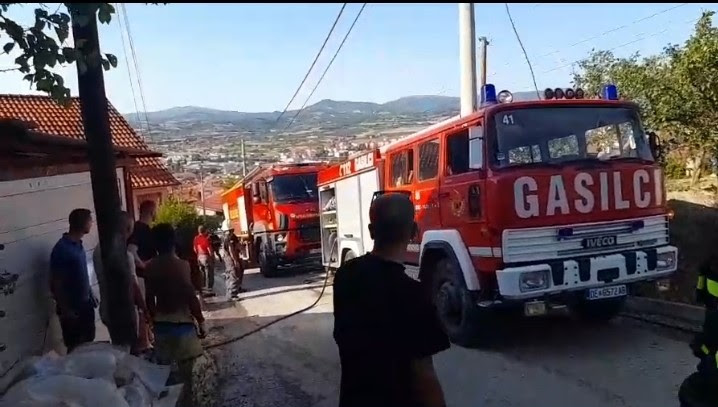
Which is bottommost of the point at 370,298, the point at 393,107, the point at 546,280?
the point at 546,280

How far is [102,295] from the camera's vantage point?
5555 mm

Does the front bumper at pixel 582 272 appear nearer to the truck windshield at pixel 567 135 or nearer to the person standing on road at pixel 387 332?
the truck windshield at pixel 567 135

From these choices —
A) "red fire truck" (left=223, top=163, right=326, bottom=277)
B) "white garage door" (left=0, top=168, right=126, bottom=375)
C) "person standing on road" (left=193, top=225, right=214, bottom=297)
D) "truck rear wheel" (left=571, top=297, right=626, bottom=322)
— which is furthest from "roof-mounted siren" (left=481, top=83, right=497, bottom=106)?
"red fire truck" (left=223, top=163, right=326, bottom=277)

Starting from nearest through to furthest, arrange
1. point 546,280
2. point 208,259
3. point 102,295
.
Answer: point 102,295 → point 546,280 → point 208,259

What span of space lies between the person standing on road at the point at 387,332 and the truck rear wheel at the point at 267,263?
51.3ft

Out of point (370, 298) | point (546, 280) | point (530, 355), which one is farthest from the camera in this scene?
point (530, 355)

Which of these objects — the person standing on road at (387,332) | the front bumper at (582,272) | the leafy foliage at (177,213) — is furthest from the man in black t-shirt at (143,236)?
→ the leafy foliage at (177,213)

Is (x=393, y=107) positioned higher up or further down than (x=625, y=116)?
higher up

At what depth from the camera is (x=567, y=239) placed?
261 inches

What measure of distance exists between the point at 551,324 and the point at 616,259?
1.77 m

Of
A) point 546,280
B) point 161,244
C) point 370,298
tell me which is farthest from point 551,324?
point 370,298

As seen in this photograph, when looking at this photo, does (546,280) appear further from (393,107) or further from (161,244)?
(393,107)

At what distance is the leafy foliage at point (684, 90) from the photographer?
9594 mm

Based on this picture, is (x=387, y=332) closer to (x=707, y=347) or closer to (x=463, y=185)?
(x=707, y=347)
